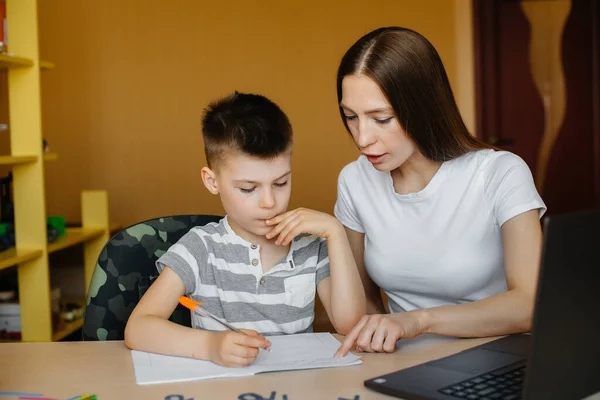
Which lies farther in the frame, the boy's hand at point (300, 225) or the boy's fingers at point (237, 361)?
the boy's hand at point (300, 225)

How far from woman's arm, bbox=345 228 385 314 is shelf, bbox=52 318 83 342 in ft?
5.93

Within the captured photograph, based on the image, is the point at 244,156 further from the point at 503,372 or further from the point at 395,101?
the point at 503,372

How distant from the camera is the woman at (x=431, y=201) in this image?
137cm

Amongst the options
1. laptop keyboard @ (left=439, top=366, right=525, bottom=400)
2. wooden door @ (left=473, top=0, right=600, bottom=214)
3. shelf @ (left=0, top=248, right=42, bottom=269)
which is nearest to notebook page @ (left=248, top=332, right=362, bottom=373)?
laptop keyboard @ (left=439, top=366, right=525, bottom=400)

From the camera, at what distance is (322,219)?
1430 millimetres

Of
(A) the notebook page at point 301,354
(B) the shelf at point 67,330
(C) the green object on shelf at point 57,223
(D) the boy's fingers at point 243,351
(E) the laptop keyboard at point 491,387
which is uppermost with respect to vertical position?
(C) the green object on shelf at point 57,223

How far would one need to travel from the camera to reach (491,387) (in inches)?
39.1

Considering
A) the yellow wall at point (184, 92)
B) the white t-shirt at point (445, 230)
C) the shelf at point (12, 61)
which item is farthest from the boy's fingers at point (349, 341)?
the yellow wall at point (184, 92)

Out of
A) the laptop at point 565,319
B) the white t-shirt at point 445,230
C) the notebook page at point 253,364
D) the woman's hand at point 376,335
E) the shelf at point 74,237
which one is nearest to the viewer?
the laptop at point 565,319

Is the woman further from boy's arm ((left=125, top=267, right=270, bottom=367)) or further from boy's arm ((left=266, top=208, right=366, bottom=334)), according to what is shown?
boy's arm ((left=125, top=267, right=270, bottom=367))

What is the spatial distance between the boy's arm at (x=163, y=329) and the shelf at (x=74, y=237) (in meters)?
1.77

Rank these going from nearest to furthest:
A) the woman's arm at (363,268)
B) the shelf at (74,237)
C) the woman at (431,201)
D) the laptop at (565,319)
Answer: the laptop at (565,319) < the woman at (431,201) < the woman's arm at (363,268) < the shelf at (74,237)

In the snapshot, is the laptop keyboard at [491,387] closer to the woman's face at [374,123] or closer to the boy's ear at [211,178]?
the woman's face at [374,123]

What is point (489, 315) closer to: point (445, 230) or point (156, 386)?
point (445, 230)
